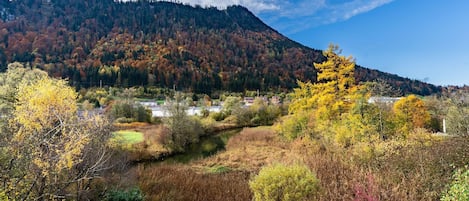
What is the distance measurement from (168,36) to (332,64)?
107m

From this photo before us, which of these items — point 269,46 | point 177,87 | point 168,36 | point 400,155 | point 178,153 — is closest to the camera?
point 400,155

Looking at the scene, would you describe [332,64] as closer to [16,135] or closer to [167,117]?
[167,117]

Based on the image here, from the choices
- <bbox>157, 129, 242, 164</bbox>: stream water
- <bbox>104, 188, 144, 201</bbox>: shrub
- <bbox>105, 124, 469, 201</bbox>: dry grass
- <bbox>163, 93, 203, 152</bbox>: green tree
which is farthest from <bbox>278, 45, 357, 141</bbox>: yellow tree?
<bbox>104, 188, 144, 201</bbox>: shrub

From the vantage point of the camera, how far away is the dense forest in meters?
84.5

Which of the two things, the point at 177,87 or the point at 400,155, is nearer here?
the point at 400,155

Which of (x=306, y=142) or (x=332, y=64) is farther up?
(x=332, y=64)

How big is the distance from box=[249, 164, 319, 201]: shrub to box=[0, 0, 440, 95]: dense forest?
71255mm

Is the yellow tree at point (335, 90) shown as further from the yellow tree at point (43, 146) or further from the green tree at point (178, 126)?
the yellow tree at point (43, 146)

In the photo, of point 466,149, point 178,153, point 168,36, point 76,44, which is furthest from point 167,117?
point 168,36

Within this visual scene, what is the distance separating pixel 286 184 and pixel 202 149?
2084cm

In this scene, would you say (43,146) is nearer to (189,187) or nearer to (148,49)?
(189,187)

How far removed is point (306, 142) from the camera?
73.0 feet

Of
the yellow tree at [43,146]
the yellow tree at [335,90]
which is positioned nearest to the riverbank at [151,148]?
the yellow tree at [335,90]

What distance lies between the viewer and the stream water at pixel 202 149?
24.0 m
